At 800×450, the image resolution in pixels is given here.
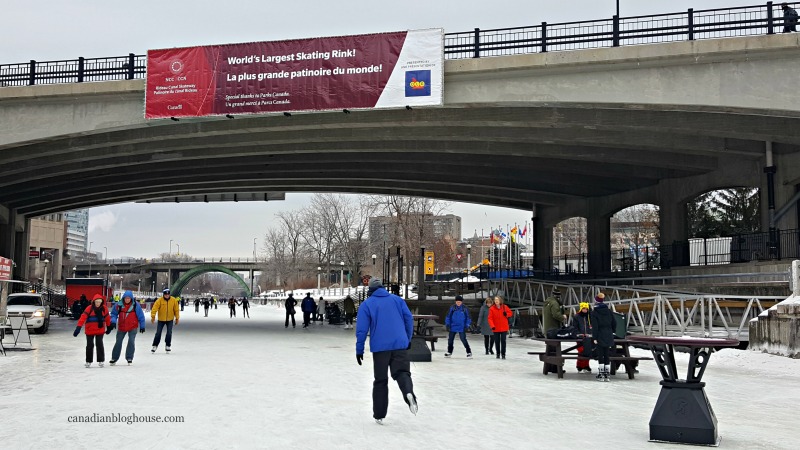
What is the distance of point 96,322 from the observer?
15.6 metres

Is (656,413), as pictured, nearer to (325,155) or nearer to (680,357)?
(680,357)

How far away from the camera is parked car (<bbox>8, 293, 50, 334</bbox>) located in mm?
28516

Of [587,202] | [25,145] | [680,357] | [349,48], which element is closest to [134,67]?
[25,145]

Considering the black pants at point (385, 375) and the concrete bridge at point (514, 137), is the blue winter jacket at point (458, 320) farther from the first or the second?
the black pants at point (385, 375)

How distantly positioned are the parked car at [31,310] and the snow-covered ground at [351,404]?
1070 centimetres

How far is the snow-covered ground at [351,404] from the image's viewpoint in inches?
316

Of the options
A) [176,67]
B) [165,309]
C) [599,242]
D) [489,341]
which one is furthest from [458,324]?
[599,242]

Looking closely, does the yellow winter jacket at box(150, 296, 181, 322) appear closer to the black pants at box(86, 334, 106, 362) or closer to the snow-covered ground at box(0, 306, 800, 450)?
the snow-covered ground at box(0, 306, 800, 450)

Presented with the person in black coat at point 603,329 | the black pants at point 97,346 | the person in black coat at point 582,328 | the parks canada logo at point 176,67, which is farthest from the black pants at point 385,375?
the parks canada logo at point 176,67

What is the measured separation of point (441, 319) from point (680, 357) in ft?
77.4

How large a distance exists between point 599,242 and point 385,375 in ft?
121

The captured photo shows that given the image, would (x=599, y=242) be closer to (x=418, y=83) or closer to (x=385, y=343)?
(x=418, y=83)
